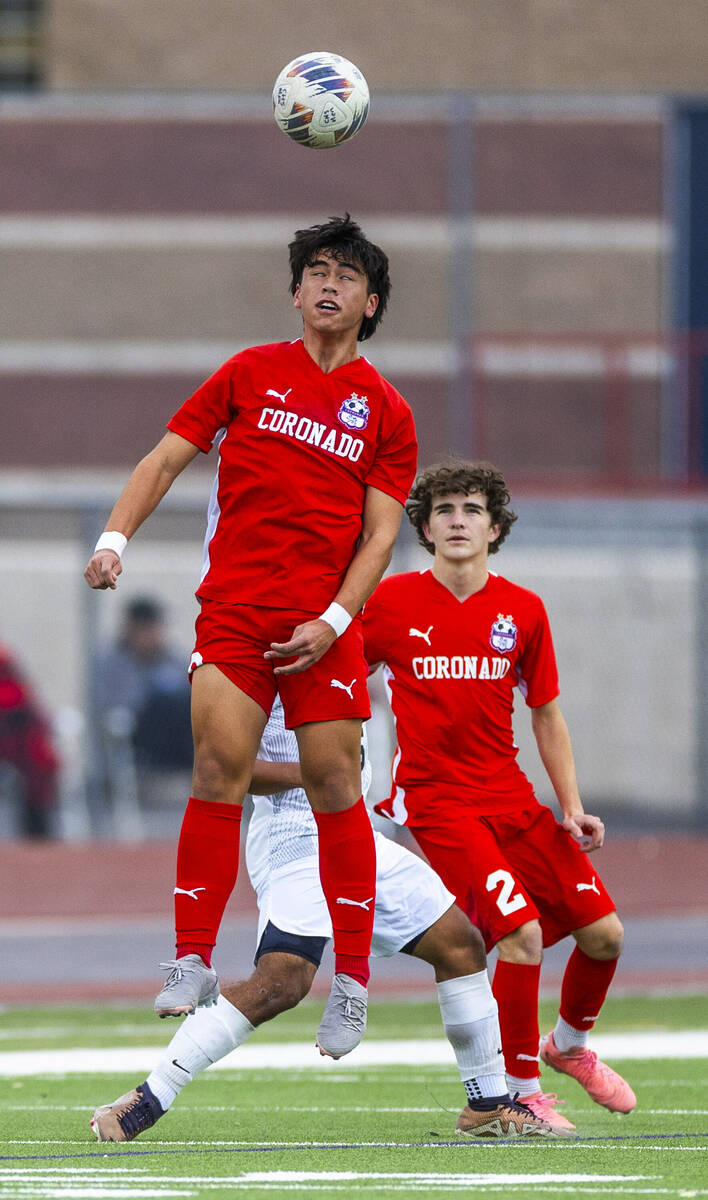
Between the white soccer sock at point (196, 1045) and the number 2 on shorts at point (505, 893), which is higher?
the number 2 on shorts at point (505, 893)

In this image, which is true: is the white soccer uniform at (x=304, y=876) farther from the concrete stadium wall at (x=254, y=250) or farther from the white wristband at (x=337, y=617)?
the concrete stadium wall at (x=254, y=250)

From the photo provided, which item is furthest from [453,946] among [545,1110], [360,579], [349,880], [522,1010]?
[360,579]

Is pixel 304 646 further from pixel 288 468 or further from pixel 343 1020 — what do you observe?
pixel 343 1020

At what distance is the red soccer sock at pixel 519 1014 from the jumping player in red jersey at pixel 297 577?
0.64 m

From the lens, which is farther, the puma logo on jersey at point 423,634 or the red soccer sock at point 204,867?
the puma logo on jersey at point 423,634

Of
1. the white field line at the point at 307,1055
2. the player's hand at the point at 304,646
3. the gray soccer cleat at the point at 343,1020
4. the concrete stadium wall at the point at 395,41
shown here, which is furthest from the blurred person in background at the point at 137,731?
the player's hand at the point at 304,646

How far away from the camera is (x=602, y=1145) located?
6.34 metres

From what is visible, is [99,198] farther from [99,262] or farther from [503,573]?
[503,573]

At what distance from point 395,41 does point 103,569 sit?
19.8 metres

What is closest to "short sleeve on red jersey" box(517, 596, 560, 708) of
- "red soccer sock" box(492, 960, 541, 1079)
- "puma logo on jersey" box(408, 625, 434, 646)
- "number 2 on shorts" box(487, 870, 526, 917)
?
"puma logo on jersey" box(408, 625, 434, 646)

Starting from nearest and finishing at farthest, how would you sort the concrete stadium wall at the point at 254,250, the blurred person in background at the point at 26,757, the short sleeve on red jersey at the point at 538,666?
the short sleeve on red jersey at the point at 538,666
the blurred person in background at the point at 26,757
the concrete stadium wall at the point at 254,250

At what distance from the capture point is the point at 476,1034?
6.43 metres

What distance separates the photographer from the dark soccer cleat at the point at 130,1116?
20.0 feet

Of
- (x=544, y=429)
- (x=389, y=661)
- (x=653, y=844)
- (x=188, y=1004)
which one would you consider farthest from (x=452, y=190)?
(x=188, y=1004)
